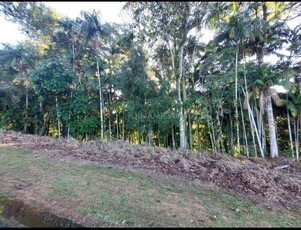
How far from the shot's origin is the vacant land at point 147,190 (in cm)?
262

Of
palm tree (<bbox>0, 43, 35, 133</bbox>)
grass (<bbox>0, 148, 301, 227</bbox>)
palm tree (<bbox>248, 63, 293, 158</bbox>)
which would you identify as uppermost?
palm tree (<bbox>0, 43, 35, 133</bbox>)

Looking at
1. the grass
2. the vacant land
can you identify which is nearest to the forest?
the vacant land

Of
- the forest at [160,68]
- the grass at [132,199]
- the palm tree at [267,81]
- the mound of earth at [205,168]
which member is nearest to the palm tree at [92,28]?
the forest at [160,68]

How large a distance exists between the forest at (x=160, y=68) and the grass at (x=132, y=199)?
5.71 m

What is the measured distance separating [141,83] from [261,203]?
24.1ft

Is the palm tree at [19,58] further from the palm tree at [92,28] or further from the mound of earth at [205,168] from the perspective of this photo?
the mound of earth at [205,168]

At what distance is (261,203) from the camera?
10.8 feet

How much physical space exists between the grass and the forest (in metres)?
5.71

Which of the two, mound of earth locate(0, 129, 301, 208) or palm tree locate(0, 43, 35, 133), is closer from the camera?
mound of earth locate(0, 129, 301, 208)

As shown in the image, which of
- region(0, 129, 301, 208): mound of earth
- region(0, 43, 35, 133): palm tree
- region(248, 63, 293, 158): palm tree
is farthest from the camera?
region(0, 43, 35, 133): palm tree

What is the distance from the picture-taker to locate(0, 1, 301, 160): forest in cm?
845

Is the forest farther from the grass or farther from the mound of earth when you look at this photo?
the grass

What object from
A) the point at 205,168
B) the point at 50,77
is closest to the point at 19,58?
the point at 50,77

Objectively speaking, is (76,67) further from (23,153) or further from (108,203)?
(108,203)
